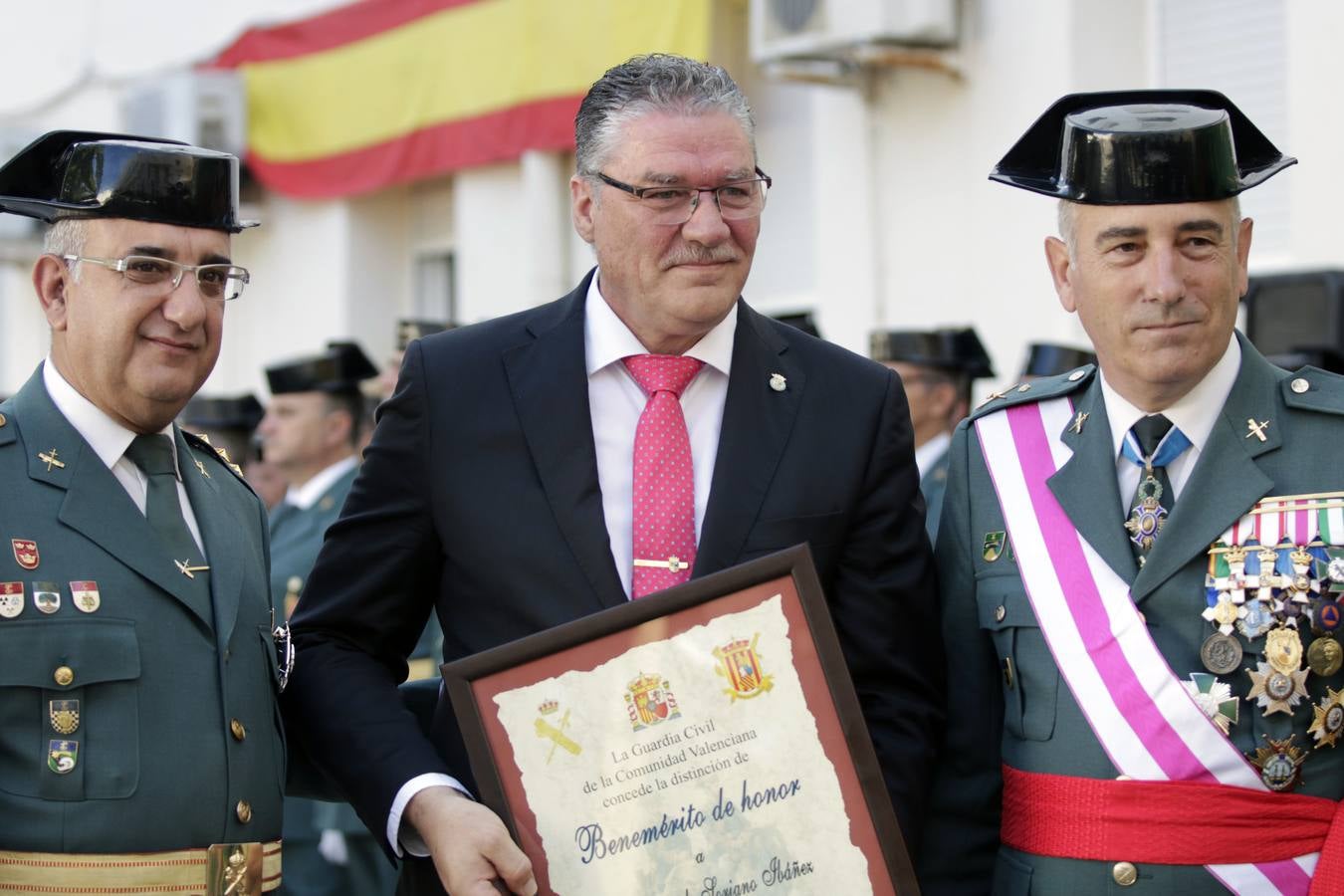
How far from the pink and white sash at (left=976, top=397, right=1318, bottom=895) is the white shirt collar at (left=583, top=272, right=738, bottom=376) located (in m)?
0.57

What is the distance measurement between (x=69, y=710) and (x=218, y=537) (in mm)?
508

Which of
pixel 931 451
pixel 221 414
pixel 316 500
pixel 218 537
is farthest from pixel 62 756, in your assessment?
pixel 221 414

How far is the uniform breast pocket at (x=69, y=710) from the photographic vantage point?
280 cm

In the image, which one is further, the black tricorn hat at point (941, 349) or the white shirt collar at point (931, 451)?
the black tricorn hat at point (941, 349)

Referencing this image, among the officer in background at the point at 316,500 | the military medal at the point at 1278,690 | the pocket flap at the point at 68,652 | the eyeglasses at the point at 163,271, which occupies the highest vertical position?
the eyeglasses at the point at 163,271

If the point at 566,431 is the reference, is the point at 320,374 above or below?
below

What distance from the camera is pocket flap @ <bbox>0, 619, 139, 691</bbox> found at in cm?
281

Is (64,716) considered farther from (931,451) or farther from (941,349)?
(941,349)

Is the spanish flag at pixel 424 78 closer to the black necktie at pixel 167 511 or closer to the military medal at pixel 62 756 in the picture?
the black necktie at pixel 167 511

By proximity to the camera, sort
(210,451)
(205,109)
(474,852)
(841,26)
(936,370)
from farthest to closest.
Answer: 1. (205,109)
2. (841,26)
3. (936,370)
4. (210,451)
5. (474,852)

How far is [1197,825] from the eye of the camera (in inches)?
118

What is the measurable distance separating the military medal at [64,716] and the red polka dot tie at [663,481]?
93cm

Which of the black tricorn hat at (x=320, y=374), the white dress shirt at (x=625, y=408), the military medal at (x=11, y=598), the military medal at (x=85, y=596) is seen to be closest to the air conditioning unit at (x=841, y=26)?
the black tricorn hat at (x=320, y=374)

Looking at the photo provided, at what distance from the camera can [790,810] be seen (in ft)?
9.29
